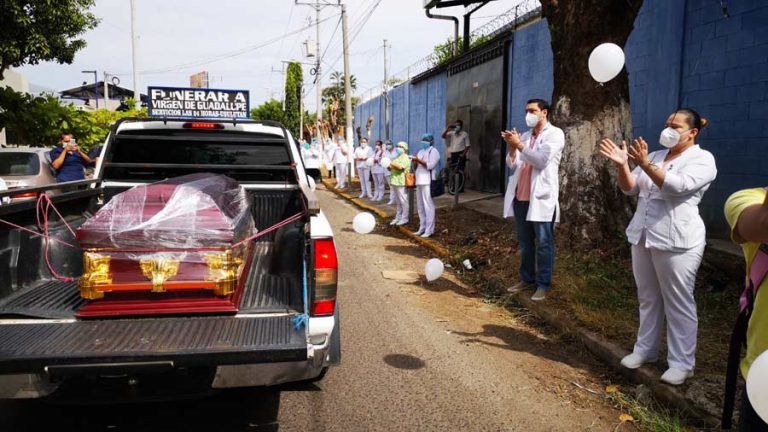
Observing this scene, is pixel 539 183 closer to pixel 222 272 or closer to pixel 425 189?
pixel 222 272

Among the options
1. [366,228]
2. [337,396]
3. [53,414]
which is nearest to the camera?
[53,414]

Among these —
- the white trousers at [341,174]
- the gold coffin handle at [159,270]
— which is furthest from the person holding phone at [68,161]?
the white trousers at [341,174]

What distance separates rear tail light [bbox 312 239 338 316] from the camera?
3.10 meters

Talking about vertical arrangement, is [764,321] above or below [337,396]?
above

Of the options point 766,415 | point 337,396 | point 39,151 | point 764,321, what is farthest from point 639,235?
point 39,151

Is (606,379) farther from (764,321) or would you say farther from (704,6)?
(704,6)

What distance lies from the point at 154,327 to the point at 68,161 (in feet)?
29.0

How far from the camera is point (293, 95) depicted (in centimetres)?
6625

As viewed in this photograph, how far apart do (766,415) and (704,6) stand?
7.10 metres

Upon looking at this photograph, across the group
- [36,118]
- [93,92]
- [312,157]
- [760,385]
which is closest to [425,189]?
[36,118]

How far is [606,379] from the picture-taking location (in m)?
4.14

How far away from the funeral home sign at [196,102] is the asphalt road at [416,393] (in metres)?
4.05

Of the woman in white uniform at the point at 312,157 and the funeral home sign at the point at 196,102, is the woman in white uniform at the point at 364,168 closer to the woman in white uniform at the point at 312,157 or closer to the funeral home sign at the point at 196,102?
the woman in white uniform at the point at 312,157


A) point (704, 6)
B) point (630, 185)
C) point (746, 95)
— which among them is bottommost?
point (630, 185)
